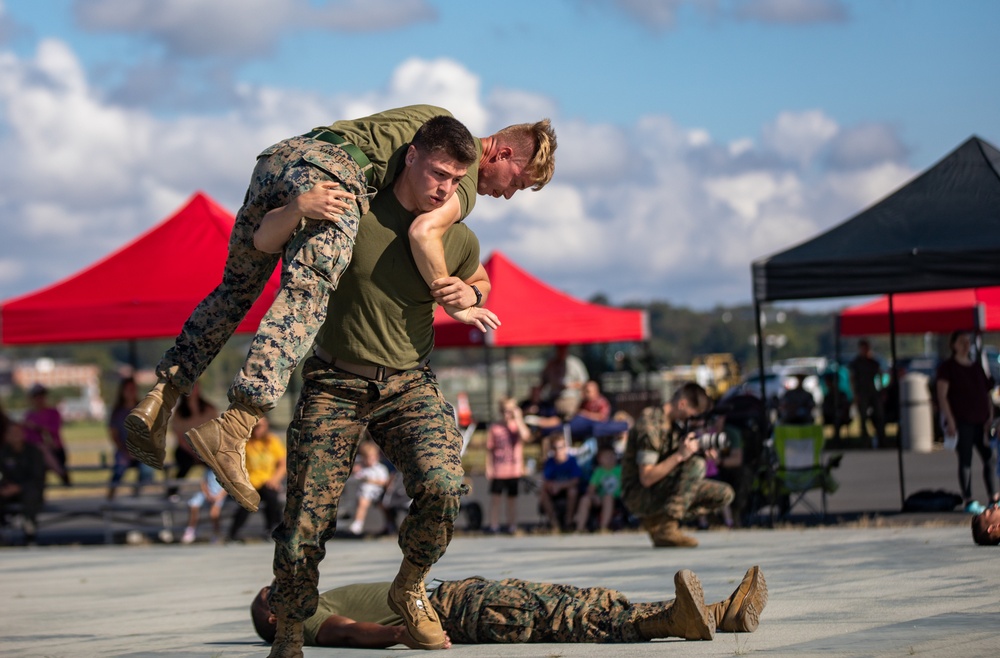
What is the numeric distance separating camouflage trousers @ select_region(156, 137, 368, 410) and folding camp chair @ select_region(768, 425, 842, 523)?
7.40 meters

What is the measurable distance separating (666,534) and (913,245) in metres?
3.60

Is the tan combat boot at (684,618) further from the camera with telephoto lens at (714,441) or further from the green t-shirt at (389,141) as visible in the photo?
the camera with telephoto lens at (714,441)

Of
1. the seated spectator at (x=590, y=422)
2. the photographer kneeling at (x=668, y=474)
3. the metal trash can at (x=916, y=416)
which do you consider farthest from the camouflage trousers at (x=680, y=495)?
the metal trash can at (x=916, y=416)

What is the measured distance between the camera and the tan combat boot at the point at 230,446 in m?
4.46

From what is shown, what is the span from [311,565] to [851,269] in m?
7.44

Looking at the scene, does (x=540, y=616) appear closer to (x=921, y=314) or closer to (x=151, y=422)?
(x=151, y=422)

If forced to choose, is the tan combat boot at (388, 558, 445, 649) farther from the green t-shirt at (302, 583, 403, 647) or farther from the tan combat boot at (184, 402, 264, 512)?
the tan combat boot at (184, 402, 264, 512)

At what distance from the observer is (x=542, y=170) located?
5023 millimetres

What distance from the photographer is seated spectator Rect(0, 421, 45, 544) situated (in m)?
13.3

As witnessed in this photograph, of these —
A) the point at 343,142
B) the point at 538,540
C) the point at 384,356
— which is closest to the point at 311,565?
the point at 384,356

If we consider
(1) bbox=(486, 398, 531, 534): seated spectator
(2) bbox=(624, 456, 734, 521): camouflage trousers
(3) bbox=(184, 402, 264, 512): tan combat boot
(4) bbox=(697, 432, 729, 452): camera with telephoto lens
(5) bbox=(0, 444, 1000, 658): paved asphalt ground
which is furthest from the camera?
(1) bbox=(486, 398, 531, 534): seated spectator

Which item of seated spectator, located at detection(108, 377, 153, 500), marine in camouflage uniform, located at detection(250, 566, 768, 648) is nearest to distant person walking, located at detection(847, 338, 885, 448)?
seated spectator, located at detection(108, 377, 153, 500)

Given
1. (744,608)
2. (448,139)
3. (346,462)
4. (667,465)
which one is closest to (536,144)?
(448,139)

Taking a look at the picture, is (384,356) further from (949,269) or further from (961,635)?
(949,269)
